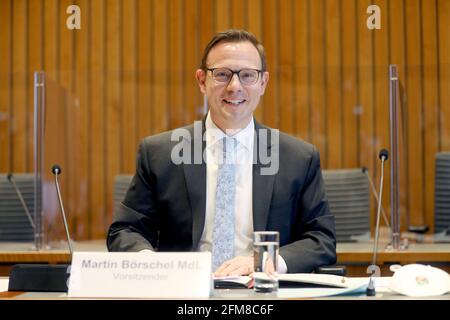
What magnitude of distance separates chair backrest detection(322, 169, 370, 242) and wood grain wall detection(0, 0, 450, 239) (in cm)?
41

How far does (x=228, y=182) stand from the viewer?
2.80 m

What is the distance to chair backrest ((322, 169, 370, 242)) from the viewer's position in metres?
4.68

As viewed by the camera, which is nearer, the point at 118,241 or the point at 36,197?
the point at 118,241

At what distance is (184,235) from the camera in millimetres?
2787

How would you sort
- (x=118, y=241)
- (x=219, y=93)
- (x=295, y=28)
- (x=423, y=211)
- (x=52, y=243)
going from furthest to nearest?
(x=295, y=28) < (x=423, y=211) < (x=52, y=243) < (x=219, y=93) < (x=118, y=241)

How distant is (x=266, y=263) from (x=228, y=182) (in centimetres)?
86

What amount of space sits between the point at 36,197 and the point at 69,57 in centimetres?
123

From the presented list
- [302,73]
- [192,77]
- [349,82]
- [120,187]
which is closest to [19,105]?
[120,187]

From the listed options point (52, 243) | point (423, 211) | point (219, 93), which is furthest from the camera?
point (423, 211)

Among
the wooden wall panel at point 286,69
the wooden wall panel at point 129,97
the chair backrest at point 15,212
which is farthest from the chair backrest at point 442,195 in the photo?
the chair backrest at point 15,212

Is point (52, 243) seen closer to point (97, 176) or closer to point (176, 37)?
point (97, 176)

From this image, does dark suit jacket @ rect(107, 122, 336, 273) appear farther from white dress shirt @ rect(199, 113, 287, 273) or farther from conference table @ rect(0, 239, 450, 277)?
conference table @ rect(0, 239, 450, 277)

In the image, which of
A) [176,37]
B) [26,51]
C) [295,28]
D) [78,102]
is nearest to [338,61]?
[295,28]

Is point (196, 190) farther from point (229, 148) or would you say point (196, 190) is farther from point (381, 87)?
point (381, 87)
